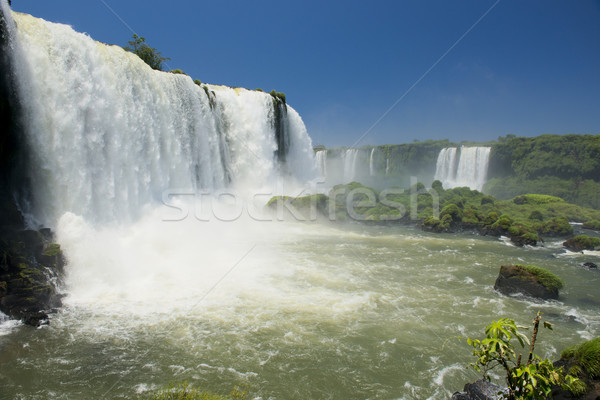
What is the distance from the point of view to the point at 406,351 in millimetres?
7574

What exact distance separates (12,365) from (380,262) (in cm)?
1195

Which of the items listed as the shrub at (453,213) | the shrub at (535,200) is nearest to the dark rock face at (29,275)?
the shrub at (453,213)

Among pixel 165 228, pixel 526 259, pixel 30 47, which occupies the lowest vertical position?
pixel 526 259

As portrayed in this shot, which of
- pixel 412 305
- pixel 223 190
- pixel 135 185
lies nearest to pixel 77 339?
pixel 412 305

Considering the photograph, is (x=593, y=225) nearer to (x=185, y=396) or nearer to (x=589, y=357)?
(x=589, y=357)

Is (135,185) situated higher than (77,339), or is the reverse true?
(135,185)

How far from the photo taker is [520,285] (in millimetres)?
10969

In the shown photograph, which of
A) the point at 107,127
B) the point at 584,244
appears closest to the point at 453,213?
the point at 584,244

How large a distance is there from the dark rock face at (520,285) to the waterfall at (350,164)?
46.9 metres

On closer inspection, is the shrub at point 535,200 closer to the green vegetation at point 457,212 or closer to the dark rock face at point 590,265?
the green vegetation at point 457,212

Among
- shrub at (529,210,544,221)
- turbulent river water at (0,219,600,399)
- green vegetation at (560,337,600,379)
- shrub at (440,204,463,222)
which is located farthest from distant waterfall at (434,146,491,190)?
green vegetation at (560,337,600,379)

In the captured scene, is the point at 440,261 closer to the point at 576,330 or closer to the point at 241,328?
the point at 576,330

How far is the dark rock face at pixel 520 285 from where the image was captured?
10761mm

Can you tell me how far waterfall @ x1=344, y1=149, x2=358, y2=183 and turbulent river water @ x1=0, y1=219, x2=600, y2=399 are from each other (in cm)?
4233
